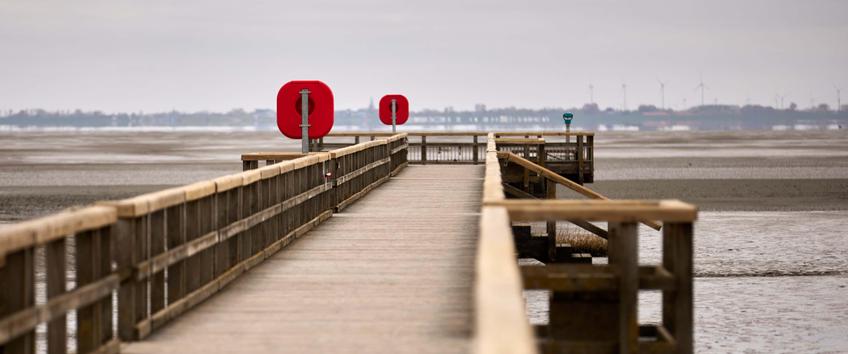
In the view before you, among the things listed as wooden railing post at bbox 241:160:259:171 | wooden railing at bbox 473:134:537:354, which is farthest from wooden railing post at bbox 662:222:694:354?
wooden railing post at bbox 241:160:259:171

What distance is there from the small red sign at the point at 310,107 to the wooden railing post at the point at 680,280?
10095mm

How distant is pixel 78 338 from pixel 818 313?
1582 cm

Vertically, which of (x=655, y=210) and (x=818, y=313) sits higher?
(x=655, y=210)

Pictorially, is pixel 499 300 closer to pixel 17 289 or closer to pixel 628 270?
pixel 17 289

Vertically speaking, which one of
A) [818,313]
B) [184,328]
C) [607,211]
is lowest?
[818,313]

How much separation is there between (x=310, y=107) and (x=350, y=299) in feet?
27.9

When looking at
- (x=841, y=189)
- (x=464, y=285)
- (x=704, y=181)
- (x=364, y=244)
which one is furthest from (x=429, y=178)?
(x=704, y=181)

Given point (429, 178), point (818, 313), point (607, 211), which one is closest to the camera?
point (607, 211)

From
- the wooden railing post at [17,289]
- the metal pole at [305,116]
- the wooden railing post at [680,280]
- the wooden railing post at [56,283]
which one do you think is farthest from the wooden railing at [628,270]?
the metal pole at [305,116]

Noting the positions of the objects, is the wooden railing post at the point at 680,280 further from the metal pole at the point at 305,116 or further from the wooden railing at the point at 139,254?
the metal pole at the point at 305,116

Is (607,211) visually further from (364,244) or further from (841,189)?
(841,189)

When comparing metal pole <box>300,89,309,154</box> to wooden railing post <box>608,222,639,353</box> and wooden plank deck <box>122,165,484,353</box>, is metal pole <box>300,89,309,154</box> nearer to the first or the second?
wooden plank deck <box>122,165,484,353</box>

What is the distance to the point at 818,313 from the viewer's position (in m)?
20.8

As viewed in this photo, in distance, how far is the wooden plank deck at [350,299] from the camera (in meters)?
8.18
